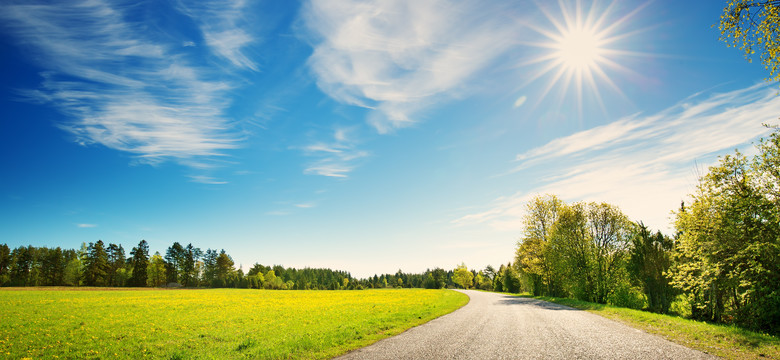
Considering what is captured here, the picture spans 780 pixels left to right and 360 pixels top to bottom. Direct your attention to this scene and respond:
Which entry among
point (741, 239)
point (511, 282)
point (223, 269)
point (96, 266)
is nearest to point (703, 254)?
point (741, 239)

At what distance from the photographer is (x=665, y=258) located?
104ft

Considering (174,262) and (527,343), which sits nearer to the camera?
(527,343)

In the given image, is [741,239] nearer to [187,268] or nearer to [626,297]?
[626,297]

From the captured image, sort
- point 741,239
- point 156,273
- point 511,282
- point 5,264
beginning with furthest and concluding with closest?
point 156,273, point 5,264, point 511,282, point 741,239

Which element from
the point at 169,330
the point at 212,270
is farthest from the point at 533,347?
the point at 212,270

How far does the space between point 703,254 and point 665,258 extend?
670 inches

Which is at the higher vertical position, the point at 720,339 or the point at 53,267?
the point at 720,339

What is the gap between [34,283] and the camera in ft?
301

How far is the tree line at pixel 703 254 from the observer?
15781mm

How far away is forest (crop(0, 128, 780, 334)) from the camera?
15945 mm

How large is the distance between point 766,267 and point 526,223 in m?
34.5

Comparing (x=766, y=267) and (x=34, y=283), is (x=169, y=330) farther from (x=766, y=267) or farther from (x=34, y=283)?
(x=34, y=283)

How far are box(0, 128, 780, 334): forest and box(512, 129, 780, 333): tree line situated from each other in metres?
0.06

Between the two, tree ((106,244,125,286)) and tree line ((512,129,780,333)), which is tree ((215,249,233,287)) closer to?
tree ((106,244,125,286))
